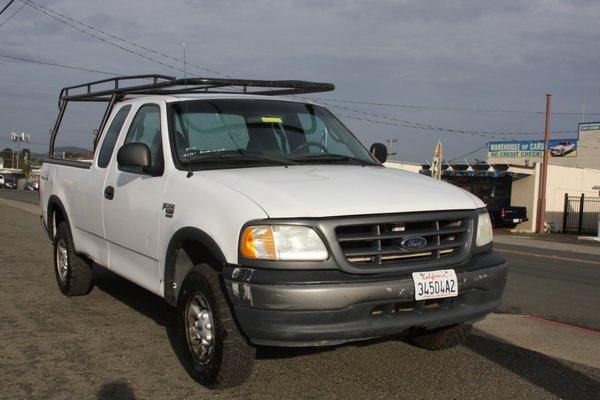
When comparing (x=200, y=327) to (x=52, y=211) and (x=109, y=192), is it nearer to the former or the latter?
(x=109, y=192)

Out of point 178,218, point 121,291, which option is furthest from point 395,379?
point 121,291

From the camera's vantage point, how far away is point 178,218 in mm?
4391

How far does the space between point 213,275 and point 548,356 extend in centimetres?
267

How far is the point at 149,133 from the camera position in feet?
17.6

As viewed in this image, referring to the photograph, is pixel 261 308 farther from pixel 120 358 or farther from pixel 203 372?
pixel 120 358

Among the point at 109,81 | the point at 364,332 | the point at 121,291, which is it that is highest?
the point at 109,81

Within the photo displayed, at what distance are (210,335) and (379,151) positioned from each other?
2595 millimetres

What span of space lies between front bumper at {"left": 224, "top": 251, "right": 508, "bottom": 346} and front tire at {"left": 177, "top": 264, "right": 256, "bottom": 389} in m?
0.19

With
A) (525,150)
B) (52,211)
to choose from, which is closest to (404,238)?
(52,211)

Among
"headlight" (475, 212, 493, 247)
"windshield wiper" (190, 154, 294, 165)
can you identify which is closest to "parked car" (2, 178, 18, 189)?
"windshield wiper" (190, 154, 294, 165)

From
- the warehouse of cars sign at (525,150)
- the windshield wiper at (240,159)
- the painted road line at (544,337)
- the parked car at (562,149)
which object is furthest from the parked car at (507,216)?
the windshield wiper at (240,159)

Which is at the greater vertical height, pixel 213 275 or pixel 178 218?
pixel 178 218

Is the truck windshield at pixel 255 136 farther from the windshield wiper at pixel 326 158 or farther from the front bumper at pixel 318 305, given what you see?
the front bumper at pixel 318 305

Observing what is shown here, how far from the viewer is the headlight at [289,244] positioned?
369cm
